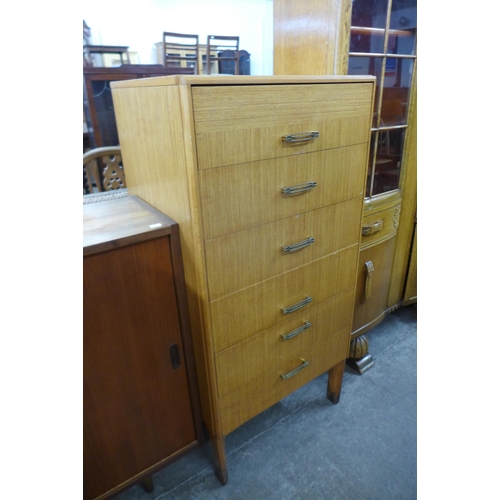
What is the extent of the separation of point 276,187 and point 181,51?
427cm

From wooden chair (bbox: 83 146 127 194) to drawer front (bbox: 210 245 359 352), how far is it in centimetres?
76

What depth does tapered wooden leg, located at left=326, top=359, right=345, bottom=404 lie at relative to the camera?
1.38 meters

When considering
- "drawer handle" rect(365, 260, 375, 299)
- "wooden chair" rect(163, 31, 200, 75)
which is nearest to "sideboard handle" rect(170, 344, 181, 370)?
"drawer handle" rect(365, 260, 375, 299)

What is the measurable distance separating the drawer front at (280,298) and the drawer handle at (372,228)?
23cm

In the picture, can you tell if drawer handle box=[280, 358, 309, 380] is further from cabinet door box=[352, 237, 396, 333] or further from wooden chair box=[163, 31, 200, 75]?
wooden chair box=[163, 31, 200, 75]

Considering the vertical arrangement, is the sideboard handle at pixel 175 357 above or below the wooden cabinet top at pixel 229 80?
below

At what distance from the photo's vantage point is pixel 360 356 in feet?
5.19

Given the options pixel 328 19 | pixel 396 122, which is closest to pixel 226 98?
pixel 328 19

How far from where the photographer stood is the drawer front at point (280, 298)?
94cm

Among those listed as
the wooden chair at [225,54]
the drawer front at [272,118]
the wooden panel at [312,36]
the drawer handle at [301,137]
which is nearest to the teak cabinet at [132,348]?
the drawer front at [272,118]

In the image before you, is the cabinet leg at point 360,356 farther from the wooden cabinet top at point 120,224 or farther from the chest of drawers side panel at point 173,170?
the wooden cabinet top at point 120,224

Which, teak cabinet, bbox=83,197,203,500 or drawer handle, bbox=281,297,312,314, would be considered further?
drawer handle, bbox=281,297,312,314
